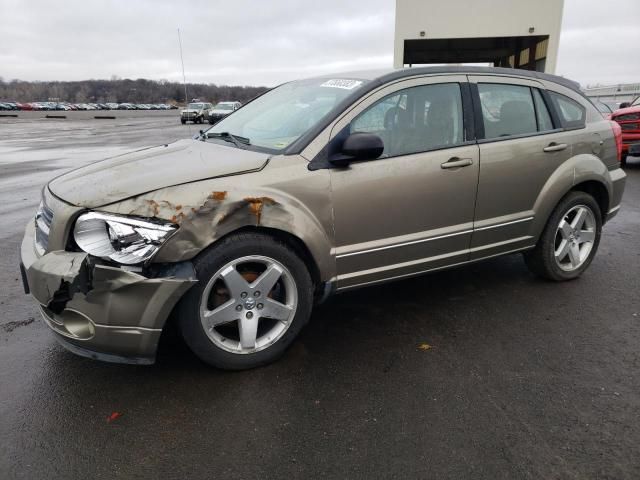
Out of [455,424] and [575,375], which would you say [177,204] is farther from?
[575,375]

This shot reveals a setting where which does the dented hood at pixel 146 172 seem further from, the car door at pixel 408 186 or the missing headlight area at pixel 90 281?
the car door at pixel 408 186

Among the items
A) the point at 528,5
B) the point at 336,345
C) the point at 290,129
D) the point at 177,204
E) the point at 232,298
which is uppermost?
the point at 528,5

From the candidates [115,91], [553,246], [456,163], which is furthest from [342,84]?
[115,91]

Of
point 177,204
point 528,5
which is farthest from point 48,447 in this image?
point 528,5

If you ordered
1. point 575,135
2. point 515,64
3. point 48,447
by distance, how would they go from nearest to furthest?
1. point 48,447
2. point 575,135
3. point 515,64

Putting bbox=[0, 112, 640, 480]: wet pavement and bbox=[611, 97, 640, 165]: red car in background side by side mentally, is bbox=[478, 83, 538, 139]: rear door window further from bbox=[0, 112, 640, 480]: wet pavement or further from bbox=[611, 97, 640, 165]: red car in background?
bbox=[611, 97, 640, 165]: red car in background

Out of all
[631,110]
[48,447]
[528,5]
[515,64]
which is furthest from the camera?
[515,64]

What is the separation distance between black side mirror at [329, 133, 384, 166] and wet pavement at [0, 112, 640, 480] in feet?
4.04

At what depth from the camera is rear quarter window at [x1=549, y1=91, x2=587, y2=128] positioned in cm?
421

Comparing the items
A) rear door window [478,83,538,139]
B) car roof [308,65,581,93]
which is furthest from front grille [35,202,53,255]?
rear door window [478,83,538,139]

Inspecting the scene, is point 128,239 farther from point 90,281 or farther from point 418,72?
point 418,72

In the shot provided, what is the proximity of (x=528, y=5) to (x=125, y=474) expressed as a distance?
1913 centimetres

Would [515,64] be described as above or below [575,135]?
above

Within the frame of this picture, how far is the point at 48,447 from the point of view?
235 centimetres
